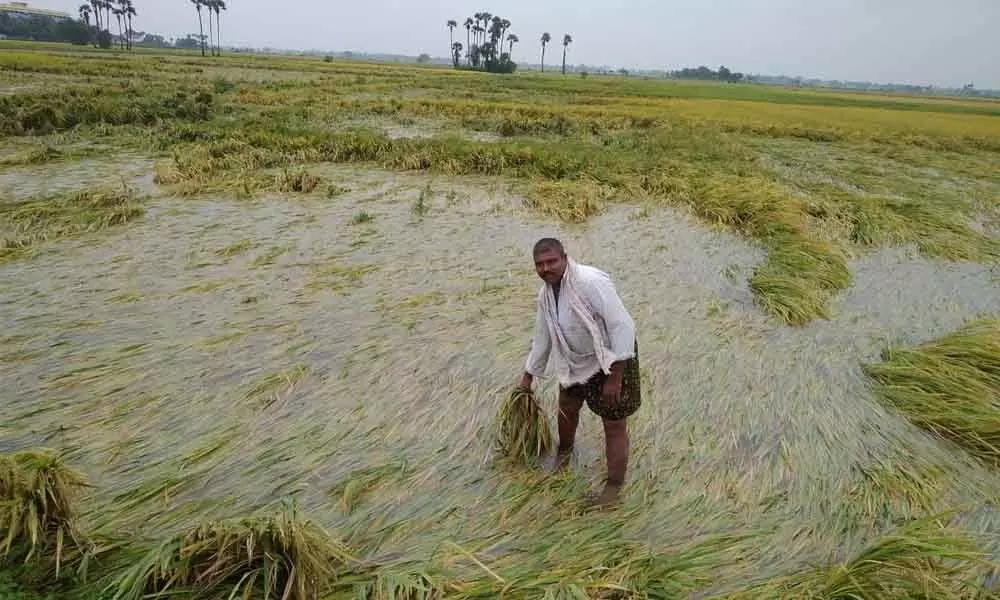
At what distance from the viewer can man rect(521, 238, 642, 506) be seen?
2342mm

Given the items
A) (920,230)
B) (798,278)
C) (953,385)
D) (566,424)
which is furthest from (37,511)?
(920,230)

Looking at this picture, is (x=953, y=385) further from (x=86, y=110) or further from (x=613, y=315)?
(x=86, y=110)

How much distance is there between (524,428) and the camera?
9.87 ft

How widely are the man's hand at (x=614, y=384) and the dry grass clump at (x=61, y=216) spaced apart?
6.25 meters

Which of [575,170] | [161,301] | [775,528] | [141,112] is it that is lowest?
[775,528]

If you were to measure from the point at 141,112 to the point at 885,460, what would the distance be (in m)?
17.8

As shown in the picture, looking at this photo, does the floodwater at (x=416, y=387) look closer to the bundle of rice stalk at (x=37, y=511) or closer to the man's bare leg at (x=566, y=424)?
the man's bare leg at (x=566, y=424)

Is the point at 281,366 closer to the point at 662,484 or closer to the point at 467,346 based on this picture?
the point at 467,346

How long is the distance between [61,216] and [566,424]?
7.06m

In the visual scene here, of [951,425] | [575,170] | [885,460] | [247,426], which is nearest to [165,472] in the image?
[247,426]

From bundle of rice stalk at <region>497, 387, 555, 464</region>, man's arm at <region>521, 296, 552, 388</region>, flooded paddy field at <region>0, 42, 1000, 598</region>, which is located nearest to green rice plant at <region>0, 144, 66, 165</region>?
flooded paddy field at <region>0, 42, 1000, 598</region>

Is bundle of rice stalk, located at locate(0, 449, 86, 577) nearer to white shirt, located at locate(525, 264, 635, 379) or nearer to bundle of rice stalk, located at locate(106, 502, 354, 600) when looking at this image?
bundle of rice stalk, located at locate(106, 502, 354, 600)

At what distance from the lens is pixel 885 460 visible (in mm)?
3186

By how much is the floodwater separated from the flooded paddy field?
0.02 m
